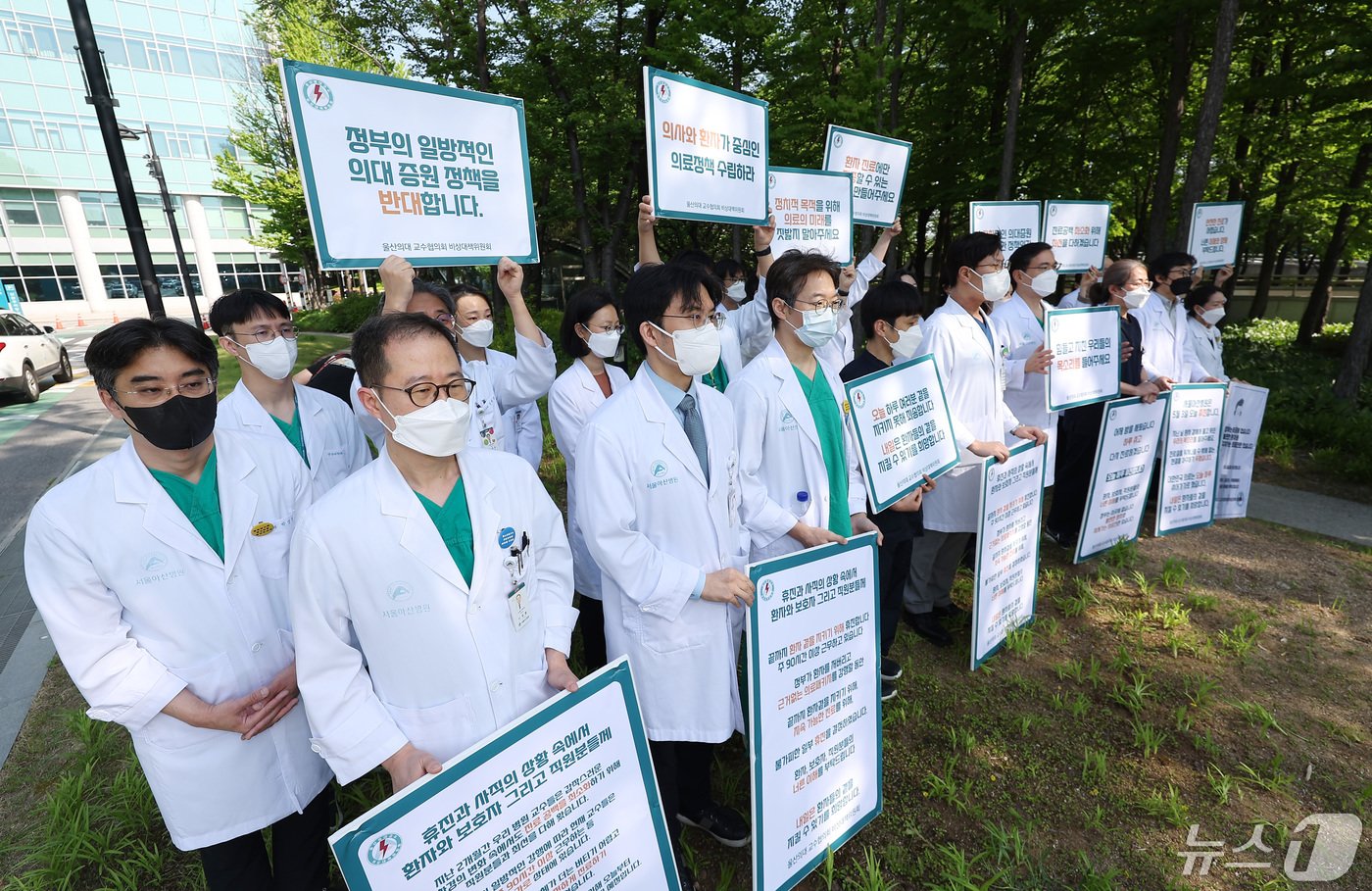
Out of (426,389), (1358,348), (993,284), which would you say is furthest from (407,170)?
(1358,348)

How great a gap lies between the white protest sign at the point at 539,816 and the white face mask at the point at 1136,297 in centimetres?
496

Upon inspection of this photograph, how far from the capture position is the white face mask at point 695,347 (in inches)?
92.4

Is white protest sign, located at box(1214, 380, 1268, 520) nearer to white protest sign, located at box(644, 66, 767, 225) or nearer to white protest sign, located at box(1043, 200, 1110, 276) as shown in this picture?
white protest sign, located at box(1043, 200, 1110, 276)

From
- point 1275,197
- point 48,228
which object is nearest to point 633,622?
point 1275,197

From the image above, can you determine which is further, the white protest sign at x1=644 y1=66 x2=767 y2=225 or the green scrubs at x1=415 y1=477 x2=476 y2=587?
the white protest sign at x1=644 y1=66 x2=767 y2=225

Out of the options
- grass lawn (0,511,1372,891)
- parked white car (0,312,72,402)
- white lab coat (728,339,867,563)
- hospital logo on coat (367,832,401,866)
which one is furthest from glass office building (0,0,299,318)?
hospital logo on coat (367,832,401,866)

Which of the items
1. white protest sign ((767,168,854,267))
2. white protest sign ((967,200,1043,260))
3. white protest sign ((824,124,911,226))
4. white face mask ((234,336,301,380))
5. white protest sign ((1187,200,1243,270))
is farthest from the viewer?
white protest sign ((1187,200,1243,270))

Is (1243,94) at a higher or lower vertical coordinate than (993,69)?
lower

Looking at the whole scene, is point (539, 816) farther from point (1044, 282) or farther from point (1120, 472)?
point (1120, 472)

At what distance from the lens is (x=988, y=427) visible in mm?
3920

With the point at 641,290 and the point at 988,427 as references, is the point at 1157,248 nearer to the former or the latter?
the point at 988,427

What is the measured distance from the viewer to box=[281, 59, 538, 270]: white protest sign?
7.79ft

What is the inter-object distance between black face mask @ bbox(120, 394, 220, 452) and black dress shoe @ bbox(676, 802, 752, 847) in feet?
7.36

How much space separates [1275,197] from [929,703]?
17.0 meters
